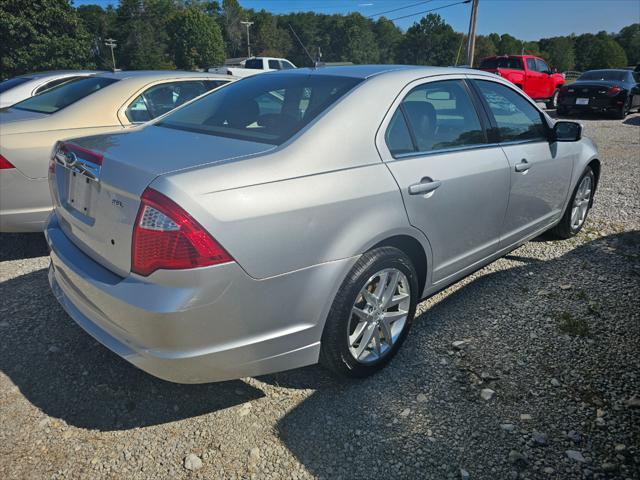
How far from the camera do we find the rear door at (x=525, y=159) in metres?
3.23

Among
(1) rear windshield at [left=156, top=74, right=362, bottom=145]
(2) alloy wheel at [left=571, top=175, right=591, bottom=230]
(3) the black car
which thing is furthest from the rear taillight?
(3) the black car

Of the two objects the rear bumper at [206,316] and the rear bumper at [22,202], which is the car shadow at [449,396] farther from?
the rear bumper at [22,202]

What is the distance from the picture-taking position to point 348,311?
2.25m

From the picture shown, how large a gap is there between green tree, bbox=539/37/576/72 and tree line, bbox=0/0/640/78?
0.47 feet

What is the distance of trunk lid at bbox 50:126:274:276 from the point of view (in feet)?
6.17

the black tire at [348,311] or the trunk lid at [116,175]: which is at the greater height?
the trunk lid at [116,175]

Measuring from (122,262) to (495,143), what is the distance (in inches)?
96.1

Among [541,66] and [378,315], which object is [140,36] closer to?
[541,66]

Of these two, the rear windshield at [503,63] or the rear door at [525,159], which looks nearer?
the rear door at [525,159]

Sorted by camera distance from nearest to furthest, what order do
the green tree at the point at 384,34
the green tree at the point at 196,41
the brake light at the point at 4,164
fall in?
the brake light at the point at 4,164, the green tree at the point at 196,41, the green tree at the point at 384,34

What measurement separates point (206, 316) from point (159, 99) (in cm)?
347

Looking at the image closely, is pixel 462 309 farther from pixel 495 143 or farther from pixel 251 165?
pixel 251 165

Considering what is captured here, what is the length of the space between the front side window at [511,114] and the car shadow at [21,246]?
154 inches

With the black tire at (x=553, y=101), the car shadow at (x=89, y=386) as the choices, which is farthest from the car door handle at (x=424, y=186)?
the black tire at (x=553, y=101)
